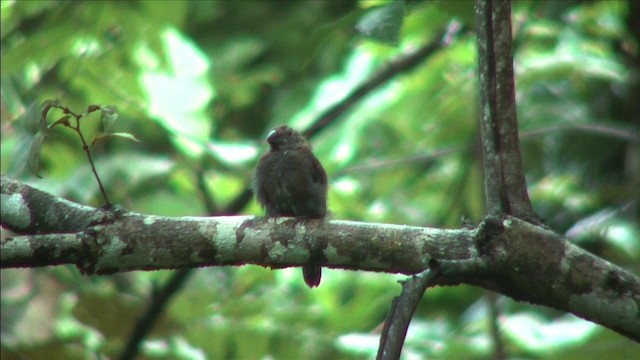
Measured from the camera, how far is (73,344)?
451 centimetres

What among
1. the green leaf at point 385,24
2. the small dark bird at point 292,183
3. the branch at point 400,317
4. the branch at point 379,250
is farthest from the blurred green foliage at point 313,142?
the branch at point 400,317

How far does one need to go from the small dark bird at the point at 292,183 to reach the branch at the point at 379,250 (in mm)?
1032

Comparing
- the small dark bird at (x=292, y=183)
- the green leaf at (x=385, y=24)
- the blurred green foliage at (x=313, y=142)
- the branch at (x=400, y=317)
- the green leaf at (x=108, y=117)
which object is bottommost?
the branch at (x=400, y=317)

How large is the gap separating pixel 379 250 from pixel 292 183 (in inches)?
55.8

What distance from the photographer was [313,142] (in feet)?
19.7

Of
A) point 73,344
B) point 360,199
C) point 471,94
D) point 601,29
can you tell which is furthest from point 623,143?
point 73,344

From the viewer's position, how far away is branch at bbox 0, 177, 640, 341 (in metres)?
2.59

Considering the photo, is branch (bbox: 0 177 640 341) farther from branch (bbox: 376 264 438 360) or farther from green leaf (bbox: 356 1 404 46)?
green leaf (bbox: 356 1 404 46)

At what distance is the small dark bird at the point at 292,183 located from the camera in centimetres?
391

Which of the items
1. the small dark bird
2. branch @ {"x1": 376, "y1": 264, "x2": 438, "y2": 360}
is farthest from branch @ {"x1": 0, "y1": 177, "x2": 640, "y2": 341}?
the small dark bird

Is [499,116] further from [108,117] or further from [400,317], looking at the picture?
[108,117]

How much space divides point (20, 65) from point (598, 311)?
9.36 ft

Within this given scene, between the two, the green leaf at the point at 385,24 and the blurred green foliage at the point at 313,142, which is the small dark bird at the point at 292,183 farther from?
the green leaf at the point at 385,24

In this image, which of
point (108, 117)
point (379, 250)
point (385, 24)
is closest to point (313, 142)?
point (385, 24)
